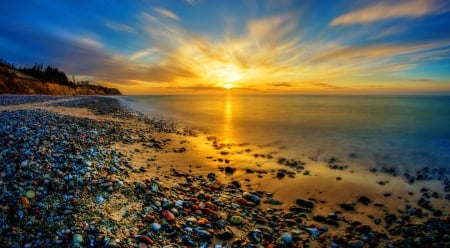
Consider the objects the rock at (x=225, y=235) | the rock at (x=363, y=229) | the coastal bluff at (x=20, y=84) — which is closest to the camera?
the rock at (x=225, y=235)

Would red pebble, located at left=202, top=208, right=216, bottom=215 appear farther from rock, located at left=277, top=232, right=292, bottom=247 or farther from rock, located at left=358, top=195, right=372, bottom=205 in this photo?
rock, located at left=358, top=195, right=372, bottom=205

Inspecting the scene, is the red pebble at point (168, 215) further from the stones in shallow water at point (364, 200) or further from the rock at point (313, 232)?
the stones in shallow water at point (364, 200)

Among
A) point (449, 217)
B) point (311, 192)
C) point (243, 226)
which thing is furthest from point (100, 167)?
point (449, 217)

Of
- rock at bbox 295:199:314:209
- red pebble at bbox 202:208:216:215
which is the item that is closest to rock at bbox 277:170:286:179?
rock at bbox 295:199:314:209

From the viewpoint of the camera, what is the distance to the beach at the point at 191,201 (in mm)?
4035

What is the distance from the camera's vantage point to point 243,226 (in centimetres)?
499

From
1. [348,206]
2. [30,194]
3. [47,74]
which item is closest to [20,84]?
[47,74]

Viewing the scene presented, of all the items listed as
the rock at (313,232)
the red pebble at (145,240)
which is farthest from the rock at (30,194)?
the rock at (313,232)

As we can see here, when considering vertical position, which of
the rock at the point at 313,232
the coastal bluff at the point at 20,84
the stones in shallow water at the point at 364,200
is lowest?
the stones in shallow water at the point at 364,200

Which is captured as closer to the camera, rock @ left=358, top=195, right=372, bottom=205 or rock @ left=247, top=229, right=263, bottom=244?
rock @ left=247, top=229, right=263, bottom=244

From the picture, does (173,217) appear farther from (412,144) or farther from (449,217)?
(412,144)

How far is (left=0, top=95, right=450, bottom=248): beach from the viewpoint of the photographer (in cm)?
404

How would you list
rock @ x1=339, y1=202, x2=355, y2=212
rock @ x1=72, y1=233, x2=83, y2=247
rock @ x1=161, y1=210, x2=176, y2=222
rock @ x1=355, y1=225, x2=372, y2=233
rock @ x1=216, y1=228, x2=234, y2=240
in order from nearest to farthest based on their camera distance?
rock @ x1=72, y1=233, x2=83, y2=247 < rock @ x1=216, y1=228, x2=234, y2=240 < rock @ x1=161, y1=210, x2=176, y2=222 < rock @ x1=355, y1=225, x2=372, y2=233 < rock @ x1=339, y1=202, x2=355, y2=212

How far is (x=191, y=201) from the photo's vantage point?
5707 millimetres
